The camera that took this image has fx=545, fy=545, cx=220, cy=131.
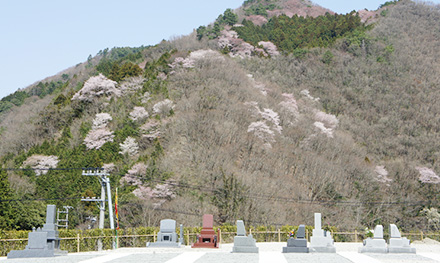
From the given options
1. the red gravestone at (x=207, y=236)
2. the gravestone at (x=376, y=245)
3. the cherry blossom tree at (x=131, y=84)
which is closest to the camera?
the gravestone at (x=376, y=245)

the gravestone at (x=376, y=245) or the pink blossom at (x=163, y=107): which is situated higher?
the pink blossom at (x=163, y=107)

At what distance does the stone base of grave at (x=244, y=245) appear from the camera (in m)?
23.4

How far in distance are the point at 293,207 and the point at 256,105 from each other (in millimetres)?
19820

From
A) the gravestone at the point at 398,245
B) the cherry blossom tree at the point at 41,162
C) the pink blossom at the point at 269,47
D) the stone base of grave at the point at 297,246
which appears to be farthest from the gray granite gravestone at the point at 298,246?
the pink blossom at the point at 269,47

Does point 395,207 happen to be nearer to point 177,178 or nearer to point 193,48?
point 177,178

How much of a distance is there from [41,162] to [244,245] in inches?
1375

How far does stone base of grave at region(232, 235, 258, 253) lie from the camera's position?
23.4 meters

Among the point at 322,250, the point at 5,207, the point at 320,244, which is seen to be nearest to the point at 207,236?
the point at 320,244

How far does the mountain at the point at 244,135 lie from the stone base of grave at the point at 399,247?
18359 millimetres

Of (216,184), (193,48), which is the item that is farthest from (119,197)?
(193,48)

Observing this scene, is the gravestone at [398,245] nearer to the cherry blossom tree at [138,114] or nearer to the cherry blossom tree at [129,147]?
the cherry blossom tree at [129,147]

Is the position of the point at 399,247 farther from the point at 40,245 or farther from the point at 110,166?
the point at 110,166

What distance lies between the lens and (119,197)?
1725 inches

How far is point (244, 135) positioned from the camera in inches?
2228
